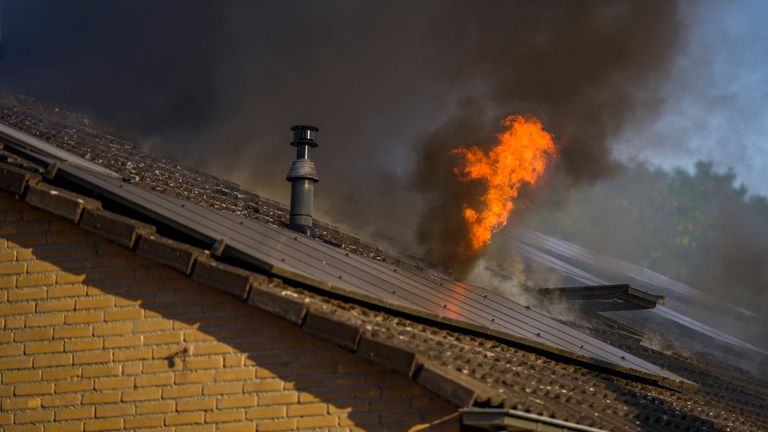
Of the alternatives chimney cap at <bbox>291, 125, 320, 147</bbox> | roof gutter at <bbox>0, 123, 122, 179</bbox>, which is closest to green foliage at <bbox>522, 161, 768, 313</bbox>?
chimney cap at <bbox>291, 125, 320, 147</bbox>

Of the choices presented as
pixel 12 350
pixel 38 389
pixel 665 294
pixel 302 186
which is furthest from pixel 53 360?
pixel 665 294

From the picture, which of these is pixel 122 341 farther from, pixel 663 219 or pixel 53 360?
pixel 663 219

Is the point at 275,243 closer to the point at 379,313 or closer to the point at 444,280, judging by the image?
the point at 379,313

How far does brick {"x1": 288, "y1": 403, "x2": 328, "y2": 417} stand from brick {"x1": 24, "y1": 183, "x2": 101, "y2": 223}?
78.6 inches

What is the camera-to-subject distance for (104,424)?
30.5 ft

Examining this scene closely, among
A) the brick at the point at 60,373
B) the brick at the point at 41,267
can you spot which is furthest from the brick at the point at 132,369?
the brick at the point at 41,267

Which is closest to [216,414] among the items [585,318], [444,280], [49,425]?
[49,425]

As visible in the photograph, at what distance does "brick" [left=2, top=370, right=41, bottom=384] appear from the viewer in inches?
373

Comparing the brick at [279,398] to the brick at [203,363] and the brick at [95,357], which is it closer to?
the brick at [203,363]

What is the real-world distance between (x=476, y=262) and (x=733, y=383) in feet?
11.9

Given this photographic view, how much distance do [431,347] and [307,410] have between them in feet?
3.15

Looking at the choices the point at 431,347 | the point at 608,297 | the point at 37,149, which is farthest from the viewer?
the point at 608,297

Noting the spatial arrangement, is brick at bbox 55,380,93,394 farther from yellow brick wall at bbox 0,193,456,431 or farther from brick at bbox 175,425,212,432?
brick at bbox 175,425,212,432

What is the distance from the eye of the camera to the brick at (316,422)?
29.8ft
